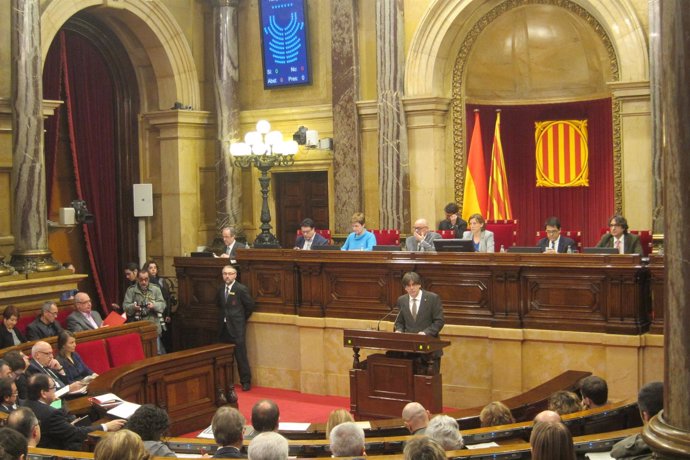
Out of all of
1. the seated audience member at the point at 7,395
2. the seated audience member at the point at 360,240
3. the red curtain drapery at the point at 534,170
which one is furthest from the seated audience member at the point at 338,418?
the red curtain drapery at the point at 534,170

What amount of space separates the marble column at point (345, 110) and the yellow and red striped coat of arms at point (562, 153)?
239 cm

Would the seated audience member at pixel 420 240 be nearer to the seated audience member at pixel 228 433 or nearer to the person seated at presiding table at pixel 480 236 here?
the person seated at presiding table at pixel 480 236

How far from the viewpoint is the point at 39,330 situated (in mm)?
9125

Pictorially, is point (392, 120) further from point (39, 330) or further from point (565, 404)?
point (565, 404)

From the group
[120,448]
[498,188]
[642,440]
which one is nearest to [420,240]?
[498,188]

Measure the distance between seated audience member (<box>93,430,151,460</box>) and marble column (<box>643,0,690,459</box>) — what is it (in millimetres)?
2141

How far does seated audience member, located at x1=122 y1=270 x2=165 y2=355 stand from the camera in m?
10.8

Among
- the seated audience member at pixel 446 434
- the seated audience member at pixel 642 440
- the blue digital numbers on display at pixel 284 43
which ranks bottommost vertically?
the seated audience member at pixel 446 434

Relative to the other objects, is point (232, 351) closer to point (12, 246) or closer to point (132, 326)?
point (132, 326)

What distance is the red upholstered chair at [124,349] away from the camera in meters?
9.39

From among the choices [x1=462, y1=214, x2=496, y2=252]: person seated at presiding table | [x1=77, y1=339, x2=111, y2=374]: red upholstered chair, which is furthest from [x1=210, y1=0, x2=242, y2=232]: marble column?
[x1=77, y1=339, x2=111, y2=374]: red upholstered chair

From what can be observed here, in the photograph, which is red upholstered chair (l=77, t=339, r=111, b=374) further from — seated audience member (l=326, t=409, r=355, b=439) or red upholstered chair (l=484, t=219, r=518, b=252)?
red upholstered chair (l=484, t=219, r=518, b=252)

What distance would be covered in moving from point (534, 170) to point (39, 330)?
6849 mm

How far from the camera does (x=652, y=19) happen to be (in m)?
10.7
